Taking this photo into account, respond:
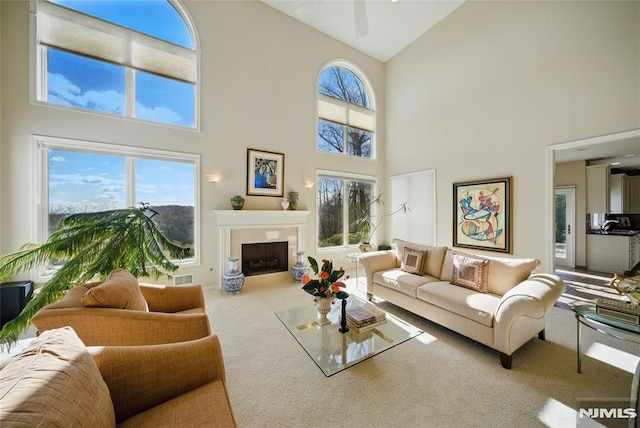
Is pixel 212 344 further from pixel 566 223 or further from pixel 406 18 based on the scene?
pixel 566 223

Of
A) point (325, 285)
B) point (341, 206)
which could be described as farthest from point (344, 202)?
point (325, 285)

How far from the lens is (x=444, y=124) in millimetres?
4754

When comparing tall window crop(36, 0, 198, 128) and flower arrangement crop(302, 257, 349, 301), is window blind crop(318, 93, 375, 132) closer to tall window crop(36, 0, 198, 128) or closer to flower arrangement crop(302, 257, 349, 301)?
tall window crop(36, 0, 198, 128)

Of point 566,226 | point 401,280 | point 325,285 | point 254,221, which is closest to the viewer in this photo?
point 325,285

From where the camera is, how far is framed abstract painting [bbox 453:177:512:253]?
12.8 ft

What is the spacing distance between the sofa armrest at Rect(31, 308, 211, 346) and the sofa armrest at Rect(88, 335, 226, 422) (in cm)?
40

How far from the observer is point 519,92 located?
12.3 ft

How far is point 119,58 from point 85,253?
3.25 metres

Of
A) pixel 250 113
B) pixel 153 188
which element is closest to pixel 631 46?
pixel 250 113

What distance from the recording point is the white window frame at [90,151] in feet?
9.95

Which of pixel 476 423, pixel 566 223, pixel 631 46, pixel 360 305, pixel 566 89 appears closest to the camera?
pixel 476 423

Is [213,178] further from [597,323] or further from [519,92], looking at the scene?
[519,92]

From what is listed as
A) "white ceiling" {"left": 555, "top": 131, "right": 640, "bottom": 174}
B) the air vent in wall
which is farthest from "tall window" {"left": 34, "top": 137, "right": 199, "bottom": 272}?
"white ceiling" {"left": 555, "top": 131, "right": 640, "bottom": 174}

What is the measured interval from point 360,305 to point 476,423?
117 centimetres
